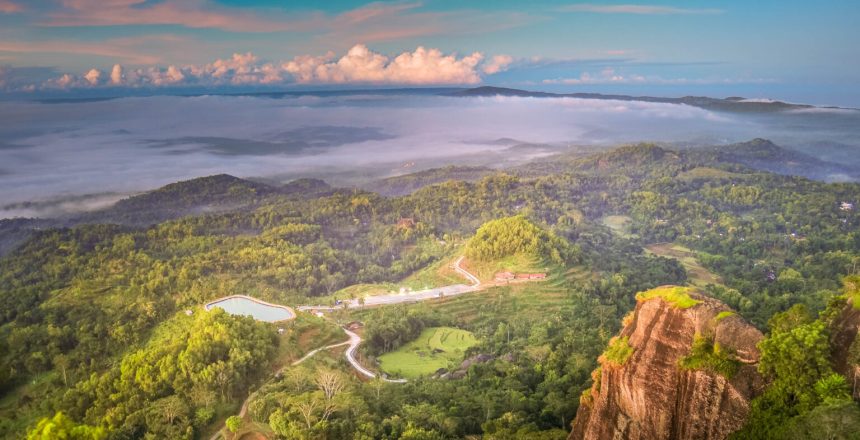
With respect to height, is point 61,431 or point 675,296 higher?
point 675,296

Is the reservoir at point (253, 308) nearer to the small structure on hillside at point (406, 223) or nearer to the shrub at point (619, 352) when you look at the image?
the shrub at point (619, 352)

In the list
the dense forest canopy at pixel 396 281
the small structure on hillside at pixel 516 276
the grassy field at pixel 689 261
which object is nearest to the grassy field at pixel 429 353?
the dense forest canopy at pixel 396 281

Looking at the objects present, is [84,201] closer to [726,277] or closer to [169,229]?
[169,229]

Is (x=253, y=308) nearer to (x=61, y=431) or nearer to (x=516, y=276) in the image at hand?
(x=516, y=276)

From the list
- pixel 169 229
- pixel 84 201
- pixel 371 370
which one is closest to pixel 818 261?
pixel 371 370

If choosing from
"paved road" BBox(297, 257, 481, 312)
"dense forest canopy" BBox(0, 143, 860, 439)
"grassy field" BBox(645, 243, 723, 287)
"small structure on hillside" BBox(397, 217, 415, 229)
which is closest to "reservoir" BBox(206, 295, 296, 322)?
"dense forest canopy" BBox(0, 143, 860, 439)

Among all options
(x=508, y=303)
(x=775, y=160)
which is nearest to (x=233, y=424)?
(x=508, y=303)
